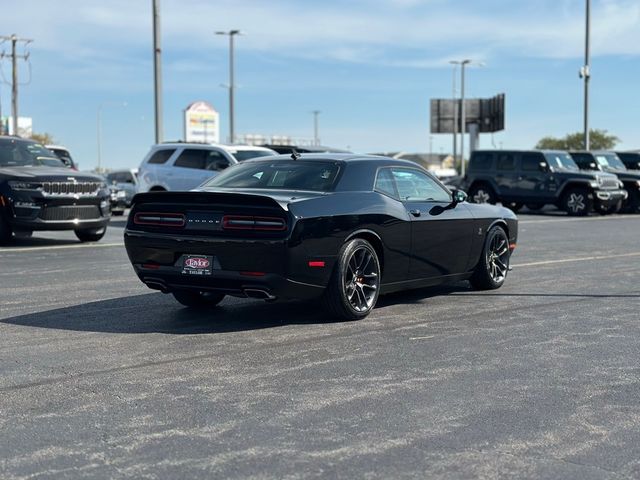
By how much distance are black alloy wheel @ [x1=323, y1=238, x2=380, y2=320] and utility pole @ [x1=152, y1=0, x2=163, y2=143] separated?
68.0 feet

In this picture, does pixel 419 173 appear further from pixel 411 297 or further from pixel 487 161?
pixel 487 161

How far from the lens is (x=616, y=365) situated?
20.9ft

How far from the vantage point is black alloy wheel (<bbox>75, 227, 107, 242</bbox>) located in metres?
15.9

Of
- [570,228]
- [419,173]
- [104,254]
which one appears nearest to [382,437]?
[419,173]

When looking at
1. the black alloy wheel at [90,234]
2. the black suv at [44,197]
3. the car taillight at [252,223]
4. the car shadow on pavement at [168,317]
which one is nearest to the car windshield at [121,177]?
the black alloy wheel at [90,234]

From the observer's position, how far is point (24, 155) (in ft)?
52.0

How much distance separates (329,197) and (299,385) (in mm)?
2451

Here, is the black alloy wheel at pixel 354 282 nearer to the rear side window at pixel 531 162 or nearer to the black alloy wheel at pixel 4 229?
the black alloy wheel at pixel 4 229

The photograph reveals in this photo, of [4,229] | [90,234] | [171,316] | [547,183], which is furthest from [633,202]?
[171,316]

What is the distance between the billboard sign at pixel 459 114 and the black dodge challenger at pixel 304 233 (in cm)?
5269

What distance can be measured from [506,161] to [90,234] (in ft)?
54.8

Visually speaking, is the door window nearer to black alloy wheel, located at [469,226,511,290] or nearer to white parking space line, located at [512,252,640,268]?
black alloy wheel, located at [469,226,511,290]

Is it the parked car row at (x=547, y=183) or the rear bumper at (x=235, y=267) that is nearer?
the rear bumper at (x=235, y=267)

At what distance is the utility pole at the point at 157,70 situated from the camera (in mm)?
27250
